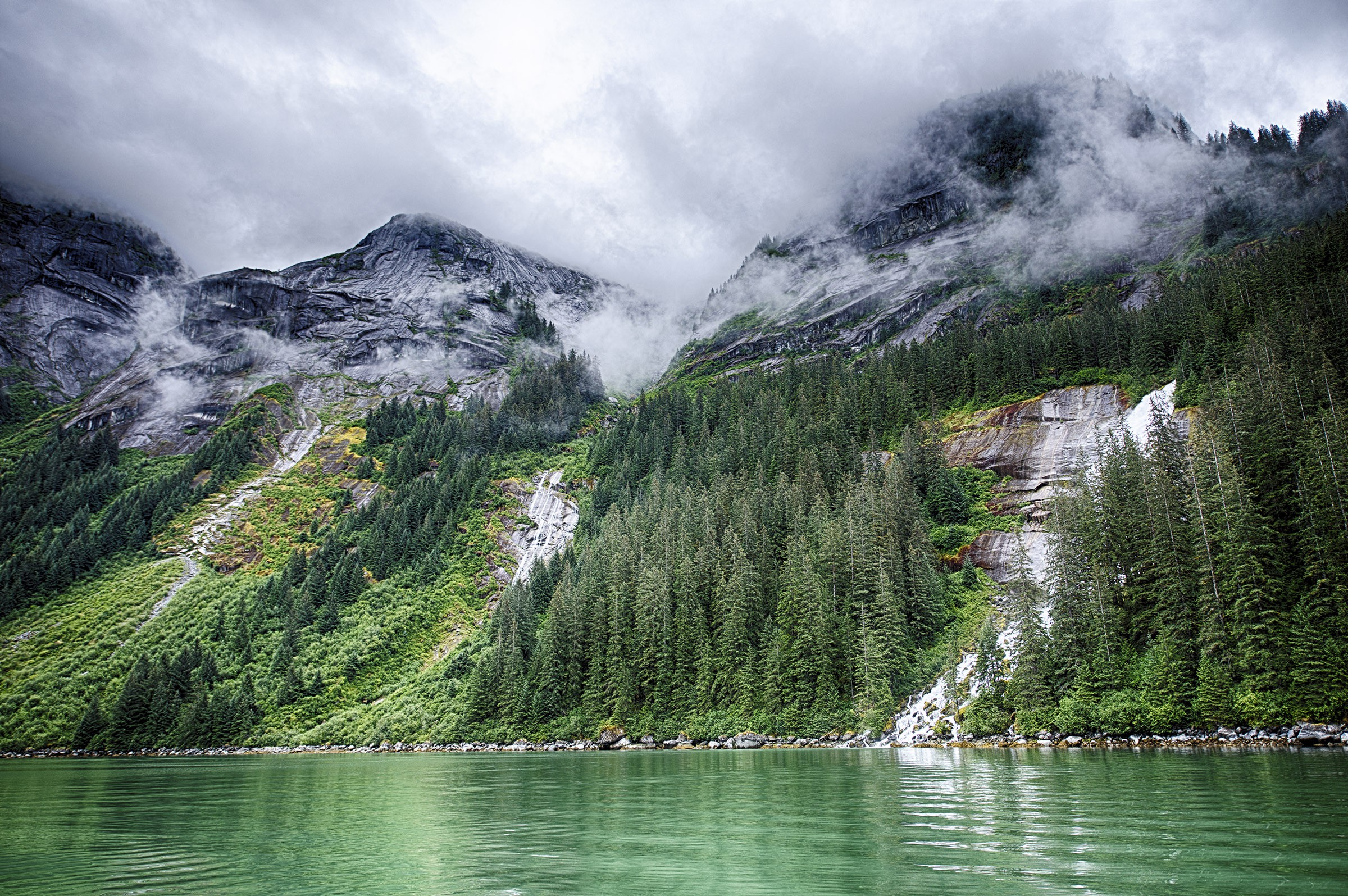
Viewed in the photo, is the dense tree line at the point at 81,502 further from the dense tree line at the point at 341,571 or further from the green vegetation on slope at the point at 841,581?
the green vegetation on slope at the point at 841,581

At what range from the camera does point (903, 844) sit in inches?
597

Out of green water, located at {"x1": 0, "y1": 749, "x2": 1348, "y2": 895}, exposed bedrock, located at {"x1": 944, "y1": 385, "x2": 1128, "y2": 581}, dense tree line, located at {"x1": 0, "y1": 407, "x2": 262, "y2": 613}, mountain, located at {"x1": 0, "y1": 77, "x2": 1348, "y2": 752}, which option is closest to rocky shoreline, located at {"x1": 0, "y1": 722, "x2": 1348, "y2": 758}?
mountain, located at {"x1": 0, "y1": 77, "x2": 1348, "y2": 752}

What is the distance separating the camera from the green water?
40.1 ft

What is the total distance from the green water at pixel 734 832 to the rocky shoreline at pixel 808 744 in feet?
19.6

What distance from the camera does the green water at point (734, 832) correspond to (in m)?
12.2

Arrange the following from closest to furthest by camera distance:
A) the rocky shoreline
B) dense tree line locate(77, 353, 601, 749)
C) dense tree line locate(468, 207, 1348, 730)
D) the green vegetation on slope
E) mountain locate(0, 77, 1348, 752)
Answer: the rocky shoreline
dense tree line locate(468, 207, 1348, 730)
the green vegetation on slope
mountain locate(0, 77, 1348, 752)
dense tree line locate(77, 353, 601, 749)

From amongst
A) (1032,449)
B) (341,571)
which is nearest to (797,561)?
(1032,449)

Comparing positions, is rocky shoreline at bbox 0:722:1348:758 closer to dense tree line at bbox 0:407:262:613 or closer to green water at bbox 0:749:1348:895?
green water at bbox 0:749:1348:895

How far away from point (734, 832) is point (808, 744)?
152 ft

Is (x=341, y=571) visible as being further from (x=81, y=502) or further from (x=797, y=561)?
(x=81, y=502)

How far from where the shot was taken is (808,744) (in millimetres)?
60469

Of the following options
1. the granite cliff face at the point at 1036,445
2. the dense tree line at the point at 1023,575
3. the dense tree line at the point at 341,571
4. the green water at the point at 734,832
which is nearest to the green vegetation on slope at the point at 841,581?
the dense tree line at the point at 1023,575

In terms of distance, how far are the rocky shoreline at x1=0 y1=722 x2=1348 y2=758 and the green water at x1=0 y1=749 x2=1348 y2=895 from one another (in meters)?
5.96

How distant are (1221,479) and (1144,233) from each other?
18337cm
